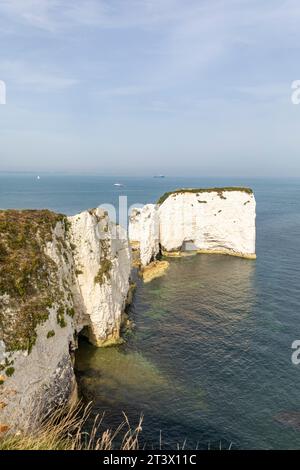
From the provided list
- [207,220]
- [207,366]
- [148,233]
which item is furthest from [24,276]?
[207,220]

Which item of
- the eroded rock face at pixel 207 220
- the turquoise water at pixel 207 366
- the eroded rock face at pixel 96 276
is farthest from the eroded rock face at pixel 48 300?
the eroded rock face at pixel 207 220

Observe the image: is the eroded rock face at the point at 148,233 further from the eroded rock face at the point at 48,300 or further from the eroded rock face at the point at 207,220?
the eroded rock face at the point at 48,300

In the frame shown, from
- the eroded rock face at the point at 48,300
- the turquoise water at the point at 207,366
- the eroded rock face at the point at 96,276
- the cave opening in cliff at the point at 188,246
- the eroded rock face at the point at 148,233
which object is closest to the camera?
the eroded rock face at the point at 48,300

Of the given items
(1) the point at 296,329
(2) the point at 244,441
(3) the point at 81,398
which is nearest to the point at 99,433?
(3) the point at 81,398

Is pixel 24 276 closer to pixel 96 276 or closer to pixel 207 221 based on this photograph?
→ pixel 96 276
